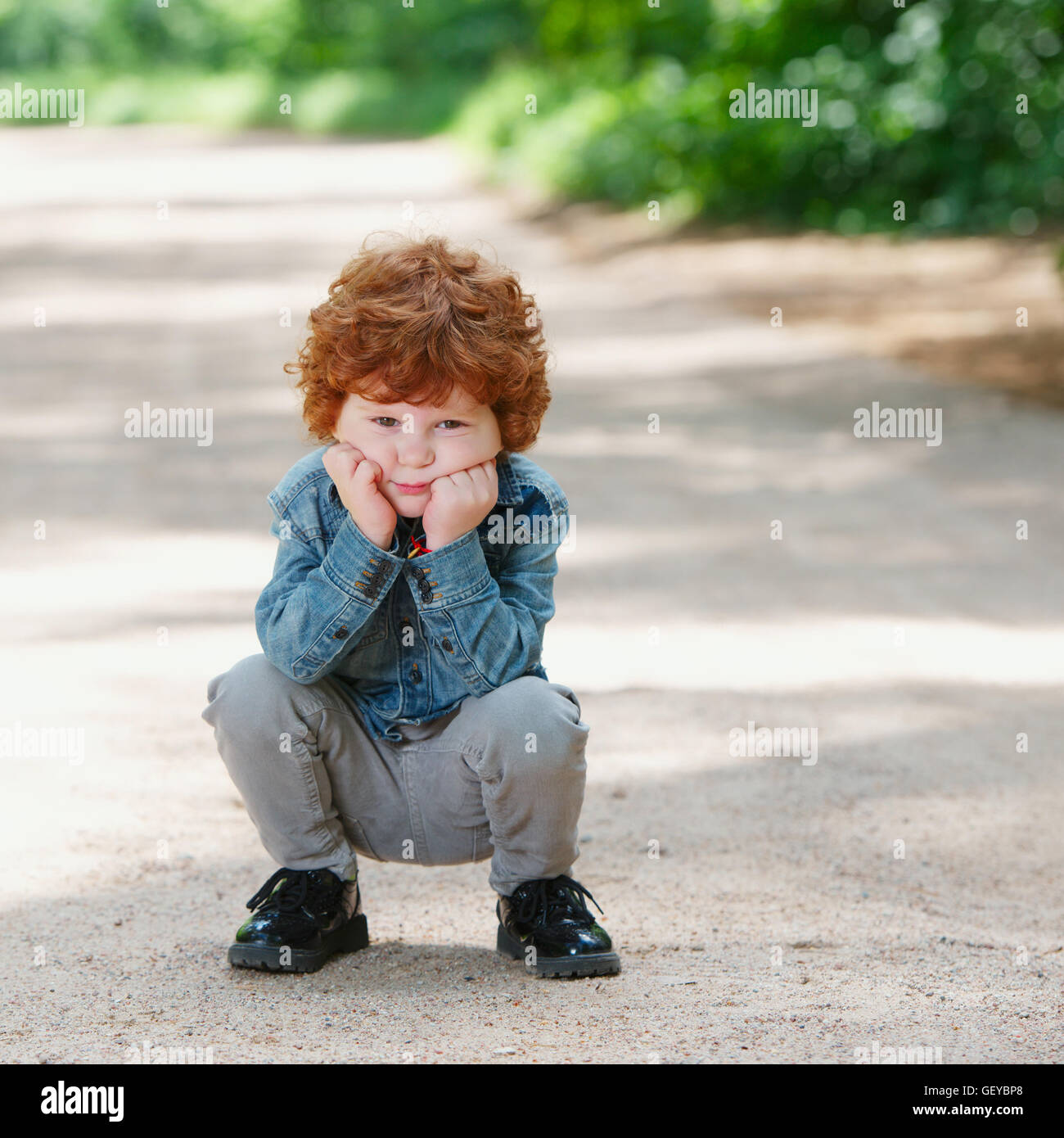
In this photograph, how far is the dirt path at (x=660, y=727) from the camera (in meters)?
2.60

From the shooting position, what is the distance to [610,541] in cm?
659

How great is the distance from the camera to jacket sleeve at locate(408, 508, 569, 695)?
260 centimetres

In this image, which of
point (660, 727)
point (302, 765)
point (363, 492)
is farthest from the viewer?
point (660, 727)

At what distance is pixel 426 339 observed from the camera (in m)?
2.59

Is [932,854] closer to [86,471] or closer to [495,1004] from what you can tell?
[495,1004]

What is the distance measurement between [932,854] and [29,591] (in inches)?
143

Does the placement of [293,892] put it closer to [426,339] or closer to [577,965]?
[577,965]

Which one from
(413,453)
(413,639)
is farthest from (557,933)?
(413,453)

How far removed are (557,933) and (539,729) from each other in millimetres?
416

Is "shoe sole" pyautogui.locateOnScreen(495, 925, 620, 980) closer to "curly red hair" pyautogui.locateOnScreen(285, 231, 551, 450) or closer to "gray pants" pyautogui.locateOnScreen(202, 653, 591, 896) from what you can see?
"gray pants" pyautogui.locateOnScreen(202, 653, 591, 896)

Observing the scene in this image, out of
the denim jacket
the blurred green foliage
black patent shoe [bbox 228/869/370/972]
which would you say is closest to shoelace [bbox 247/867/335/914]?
black patent shoe [bbox 228/869/370/972]

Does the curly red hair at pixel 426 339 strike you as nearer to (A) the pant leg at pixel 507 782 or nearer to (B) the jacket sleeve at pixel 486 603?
(B) the jacket sleeve at pixel 486 603

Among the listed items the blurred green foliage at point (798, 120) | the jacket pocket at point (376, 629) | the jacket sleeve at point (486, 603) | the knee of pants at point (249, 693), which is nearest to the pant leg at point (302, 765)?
the knee of pants at point (249, 693)

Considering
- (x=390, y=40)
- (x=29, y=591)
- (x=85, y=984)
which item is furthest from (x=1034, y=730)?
(x=390, y=40)
